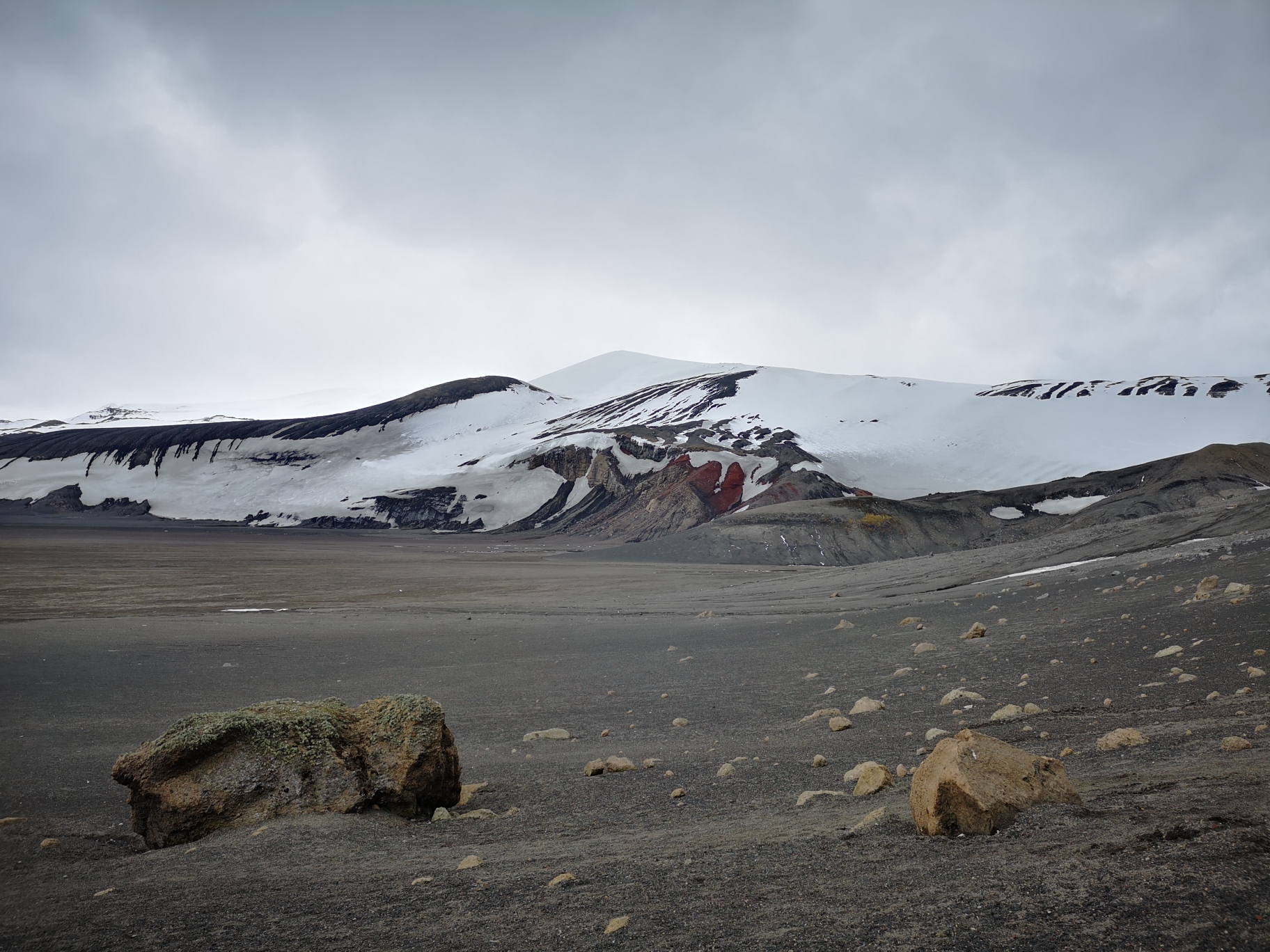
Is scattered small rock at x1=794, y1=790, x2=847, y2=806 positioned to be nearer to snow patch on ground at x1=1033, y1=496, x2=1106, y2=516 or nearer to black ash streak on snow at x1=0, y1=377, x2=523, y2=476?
snow patch on ground at x1=1033, y1=496, x2=1106, y2=516

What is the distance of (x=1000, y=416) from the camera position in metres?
83.4

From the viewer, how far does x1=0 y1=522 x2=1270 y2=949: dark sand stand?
2.41m

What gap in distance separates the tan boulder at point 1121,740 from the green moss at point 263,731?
4240mm

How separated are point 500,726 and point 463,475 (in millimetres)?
73241

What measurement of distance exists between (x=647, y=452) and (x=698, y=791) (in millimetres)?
65293

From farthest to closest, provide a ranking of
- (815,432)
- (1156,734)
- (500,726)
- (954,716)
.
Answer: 1. (815,432)
2. (500,726)
3. (954,716)
4. (1156,734)

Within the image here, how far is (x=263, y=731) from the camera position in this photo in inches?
168

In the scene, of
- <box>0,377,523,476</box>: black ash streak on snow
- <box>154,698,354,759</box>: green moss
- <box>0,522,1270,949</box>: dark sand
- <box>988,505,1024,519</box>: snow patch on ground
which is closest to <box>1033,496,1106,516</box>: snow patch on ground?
<box>988,505,1024,519</box>: snow patch on ground

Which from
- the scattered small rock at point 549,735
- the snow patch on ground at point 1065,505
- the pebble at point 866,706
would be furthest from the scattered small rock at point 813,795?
the snow patch on ground at point 1065,505

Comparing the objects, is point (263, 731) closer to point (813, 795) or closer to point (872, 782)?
point (813, 795)

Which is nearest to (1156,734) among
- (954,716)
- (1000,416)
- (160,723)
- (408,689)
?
(954,716)

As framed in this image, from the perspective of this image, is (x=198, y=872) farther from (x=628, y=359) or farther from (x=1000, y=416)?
(x=628, y=359)

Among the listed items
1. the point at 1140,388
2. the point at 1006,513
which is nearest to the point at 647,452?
the point at 1006,513

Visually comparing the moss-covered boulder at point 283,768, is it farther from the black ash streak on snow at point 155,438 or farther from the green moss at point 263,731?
the black ash streak on snow at point 155,438
